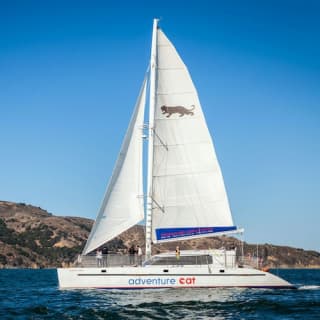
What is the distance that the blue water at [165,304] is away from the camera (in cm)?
2722

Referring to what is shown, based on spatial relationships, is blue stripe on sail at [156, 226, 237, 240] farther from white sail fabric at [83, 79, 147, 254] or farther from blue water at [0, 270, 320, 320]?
blue water at [0, 270, 320, 320]

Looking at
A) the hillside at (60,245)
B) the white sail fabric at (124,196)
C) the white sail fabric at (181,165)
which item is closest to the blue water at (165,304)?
the white sail fabric at (124,196)

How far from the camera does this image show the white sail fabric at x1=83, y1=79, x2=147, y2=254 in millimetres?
38844

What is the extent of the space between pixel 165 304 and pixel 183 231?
390 inches

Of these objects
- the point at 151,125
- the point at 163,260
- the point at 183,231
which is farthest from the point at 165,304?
the point at 151,125

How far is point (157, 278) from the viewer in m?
36.6

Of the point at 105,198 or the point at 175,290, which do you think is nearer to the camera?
the point at 175,290

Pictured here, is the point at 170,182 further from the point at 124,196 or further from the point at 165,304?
the point at 165,304

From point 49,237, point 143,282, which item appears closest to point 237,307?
point 143,282

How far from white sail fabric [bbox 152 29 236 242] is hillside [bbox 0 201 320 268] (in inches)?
2789

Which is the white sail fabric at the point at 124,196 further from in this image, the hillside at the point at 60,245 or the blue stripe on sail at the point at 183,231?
the hillside at the point at 60,245

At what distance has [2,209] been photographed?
19012cm

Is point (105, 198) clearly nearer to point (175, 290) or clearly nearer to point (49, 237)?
point (175, 290)

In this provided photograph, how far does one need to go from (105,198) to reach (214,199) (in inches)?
293
